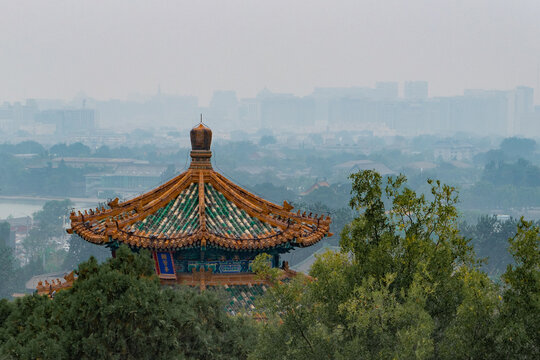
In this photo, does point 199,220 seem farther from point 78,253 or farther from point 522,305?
point 78,253

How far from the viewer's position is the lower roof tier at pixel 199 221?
848cm

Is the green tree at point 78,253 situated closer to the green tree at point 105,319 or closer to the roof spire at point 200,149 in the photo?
the roof spire at point 200,149

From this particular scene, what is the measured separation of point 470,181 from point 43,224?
75446 mm

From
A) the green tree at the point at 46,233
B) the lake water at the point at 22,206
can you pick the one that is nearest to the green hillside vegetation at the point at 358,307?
the green tree at the point at 46,233

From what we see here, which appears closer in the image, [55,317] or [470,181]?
[55,317]

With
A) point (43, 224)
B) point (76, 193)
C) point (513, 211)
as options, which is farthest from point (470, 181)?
point (43, 224)

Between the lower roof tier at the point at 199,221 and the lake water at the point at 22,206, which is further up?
the lower roof tier at the point at 199,221

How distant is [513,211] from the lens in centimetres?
9325

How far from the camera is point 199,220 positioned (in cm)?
892

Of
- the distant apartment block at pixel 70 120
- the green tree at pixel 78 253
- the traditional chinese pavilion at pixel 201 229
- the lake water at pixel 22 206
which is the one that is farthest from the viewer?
the distant apartment block at pixel 70 120

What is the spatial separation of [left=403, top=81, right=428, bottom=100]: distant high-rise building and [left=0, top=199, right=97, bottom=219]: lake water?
4561 inches

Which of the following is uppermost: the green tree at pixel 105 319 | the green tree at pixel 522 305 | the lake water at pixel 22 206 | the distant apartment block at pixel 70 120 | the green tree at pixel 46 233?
the green tree at pixel 522 305

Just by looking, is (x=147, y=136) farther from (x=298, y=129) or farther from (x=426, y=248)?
(x=426, y=248)

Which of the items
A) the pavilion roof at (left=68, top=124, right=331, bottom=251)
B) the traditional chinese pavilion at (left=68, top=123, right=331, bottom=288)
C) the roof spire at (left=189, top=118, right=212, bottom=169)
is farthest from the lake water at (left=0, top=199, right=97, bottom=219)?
the traditional chinese pavilion at (left=68, top=123, right=331, bottom=288)
